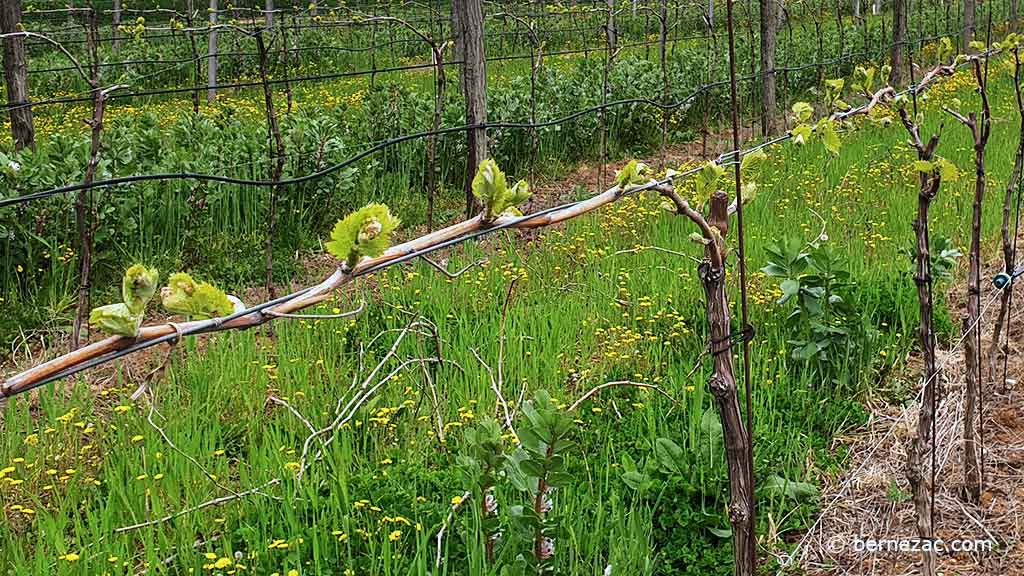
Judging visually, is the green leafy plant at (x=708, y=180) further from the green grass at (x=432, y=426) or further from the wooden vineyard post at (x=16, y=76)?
the wooden vineyard post at (x=16, y=76)

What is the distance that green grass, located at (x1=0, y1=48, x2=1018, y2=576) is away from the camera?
2.51 metres

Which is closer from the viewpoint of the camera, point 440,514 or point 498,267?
point 440,514

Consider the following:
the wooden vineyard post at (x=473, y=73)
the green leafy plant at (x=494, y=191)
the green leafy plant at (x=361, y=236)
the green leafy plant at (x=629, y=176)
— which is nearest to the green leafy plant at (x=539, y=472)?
the green leafy plant at (x=629, y=176)

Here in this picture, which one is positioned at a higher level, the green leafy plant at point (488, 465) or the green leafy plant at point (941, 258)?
the green leafy plant at point (941, 258)

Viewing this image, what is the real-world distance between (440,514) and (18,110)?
16.3 ft

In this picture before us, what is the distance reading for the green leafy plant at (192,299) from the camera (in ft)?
3.81

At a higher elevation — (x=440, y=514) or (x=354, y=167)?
(x=354, y=167)

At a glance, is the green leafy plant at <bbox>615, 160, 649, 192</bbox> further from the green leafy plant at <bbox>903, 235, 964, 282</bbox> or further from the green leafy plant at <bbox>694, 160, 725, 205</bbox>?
the green leafy plant at <bbox>903, 235, 964, 282</bbox>

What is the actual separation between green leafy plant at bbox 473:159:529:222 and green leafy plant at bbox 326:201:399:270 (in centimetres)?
21

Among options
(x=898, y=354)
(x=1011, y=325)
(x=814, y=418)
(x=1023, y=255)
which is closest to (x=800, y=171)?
(x=1023, y=255)

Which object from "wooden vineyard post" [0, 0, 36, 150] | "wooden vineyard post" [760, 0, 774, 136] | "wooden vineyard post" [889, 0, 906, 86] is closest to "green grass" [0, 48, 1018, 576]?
"wooden vineyard post" [0, 0, 36, 150]

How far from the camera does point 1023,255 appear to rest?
507 cm

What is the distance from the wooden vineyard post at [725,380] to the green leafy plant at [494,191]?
556mm

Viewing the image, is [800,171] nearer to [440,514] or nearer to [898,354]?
[898,354]
